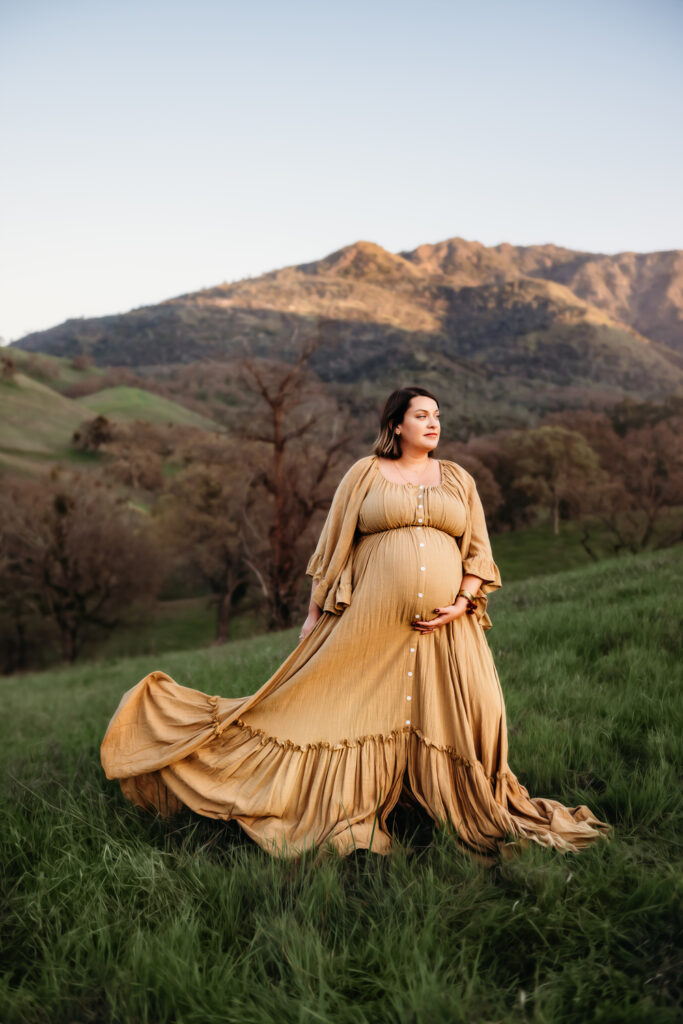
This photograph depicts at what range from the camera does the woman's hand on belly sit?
3.72 metres

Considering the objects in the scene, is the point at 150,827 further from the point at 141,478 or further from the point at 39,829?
the point at 141,478

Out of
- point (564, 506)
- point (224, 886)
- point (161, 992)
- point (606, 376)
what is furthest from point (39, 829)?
point (606, 376)

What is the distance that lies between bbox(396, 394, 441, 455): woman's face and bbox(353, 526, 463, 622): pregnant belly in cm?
51

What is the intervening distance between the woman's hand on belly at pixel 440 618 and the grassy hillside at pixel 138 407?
9165cm

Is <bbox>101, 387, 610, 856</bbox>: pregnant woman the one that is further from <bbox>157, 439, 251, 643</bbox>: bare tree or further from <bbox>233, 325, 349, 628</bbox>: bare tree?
<bbox>157, 439, 251, 643</bbox>: bare tree

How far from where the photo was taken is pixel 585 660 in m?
6.32

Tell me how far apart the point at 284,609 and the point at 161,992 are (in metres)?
21.9

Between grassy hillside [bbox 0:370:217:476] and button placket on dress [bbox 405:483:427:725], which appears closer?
button placket on dress [bbox 405:483:427:725]

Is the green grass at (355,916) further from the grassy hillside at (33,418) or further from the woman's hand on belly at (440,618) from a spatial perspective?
the grassy hillside at (33,418)

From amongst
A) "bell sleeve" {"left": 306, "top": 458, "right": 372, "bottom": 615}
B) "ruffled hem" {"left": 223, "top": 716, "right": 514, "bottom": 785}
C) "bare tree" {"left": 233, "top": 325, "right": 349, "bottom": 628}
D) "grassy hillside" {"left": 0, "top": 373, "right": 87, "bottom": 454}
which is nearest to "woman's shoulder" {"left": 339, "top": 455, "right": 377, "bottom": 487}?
"bell sleeve" {"left": 306, "top": 458, "right": 372, "bottom": 615}

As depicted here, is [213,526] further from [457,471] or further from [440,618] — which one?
[440,618]

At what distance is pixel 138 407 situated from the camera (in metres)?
104

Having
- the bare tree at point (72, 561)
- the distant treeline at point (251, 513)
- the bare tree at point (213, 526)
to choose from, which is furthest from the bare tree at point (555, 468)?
the bare tree at point (72, 561)

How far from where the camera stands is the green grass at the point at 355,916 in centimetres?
231
